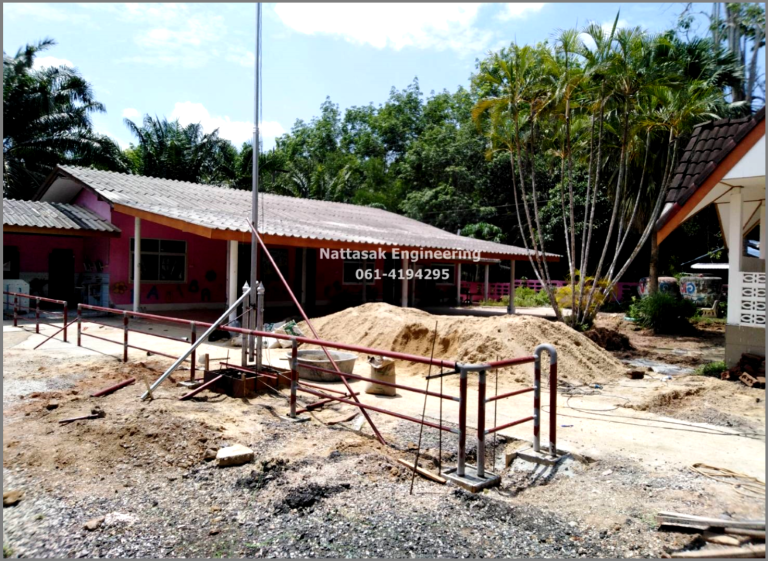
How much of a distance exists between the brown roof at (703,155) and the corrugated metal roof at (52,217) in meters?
14.6

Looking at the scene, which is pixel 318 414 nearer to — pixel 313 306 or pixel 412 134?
pixel 313 306

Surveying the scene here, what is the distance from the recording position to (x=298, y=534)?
3.43 metres

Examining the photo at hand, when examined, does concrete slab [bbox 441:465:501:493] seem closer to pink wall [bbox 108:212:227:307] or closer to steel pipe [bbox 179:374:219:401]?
steel pipe [bbox 179:374:219:401]

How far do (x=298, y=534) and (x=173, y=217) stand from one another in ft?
33.1

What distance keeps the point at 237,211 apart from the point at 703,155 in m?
12.2

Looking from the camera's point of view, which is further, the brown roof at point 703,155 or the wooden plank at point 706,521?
the brown roof at point 703,155

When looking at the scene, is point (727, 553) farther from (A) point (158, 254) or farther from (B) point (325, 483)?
(A) point (158, 254)

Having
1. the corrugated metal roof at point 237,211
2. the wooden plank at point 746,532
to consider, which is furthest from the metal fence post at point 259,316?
the wooden plank at point 746,532

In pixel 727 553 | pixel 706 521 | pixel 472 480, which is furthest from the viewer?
pixel 472 480

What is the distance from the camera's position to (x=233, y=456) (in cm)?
457

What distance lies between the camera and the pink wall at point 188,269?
16297 millimetres

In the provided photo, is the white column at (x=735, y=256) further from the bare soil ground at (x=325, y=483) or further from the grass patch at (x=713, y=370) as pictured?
the bare soil ground at (x=325, y=483)

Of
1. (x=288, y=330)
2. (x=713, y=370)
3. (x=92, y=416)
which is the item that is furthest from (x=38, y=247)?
(x=713, y=370)

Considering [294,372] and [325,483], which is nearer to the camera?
[325,483]
